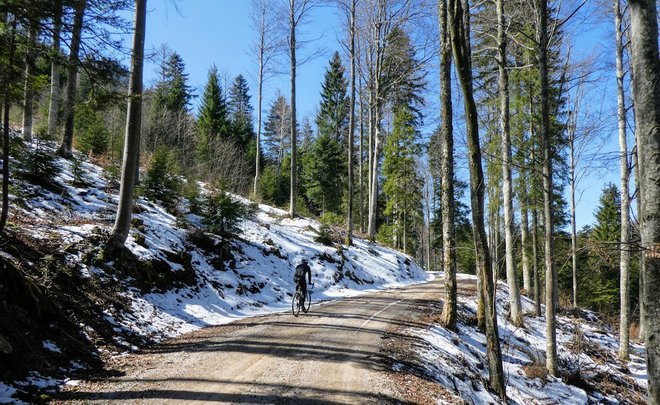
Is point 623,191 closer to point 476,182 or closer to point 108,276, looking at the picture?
point 476,182

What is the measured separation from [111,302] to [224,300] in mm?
3934

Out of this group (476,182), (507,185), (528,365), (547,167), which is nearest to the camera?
(476,182)

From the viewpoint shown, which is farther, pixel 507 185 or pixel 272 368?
pixel 507 185

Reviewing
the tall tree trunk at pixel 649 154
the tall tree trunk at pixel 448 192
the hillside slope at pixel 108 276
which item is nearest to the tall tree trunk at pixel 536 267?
the hillside slope at pixel 108 276

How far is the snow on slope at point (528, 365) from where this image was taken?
297 inches

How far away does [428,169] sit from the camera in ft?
129

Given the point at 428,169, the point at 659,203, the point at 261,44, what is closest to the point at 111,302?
the point at 659,203

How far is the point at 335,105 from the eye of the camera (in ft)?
138

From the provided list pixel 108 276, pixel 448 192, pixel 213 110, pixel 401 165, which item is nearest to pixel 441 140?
pixel 448 192

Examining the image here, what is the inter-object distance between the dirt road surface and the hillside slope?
0.76 meters

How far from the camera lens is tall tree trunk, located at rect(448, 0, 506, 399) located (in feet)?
21.9

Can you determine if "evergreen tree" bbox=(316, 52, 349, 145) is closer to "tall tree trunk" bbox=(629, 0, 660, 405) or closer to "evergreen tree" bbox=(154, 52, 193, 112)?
"evergreen tree" bbox=(154, 52, 193, 112)

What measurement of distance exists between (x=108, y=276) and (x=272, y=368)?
5051 millimetres

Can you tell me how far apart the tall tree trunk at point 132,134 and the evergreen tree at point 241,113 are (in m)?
28.1
